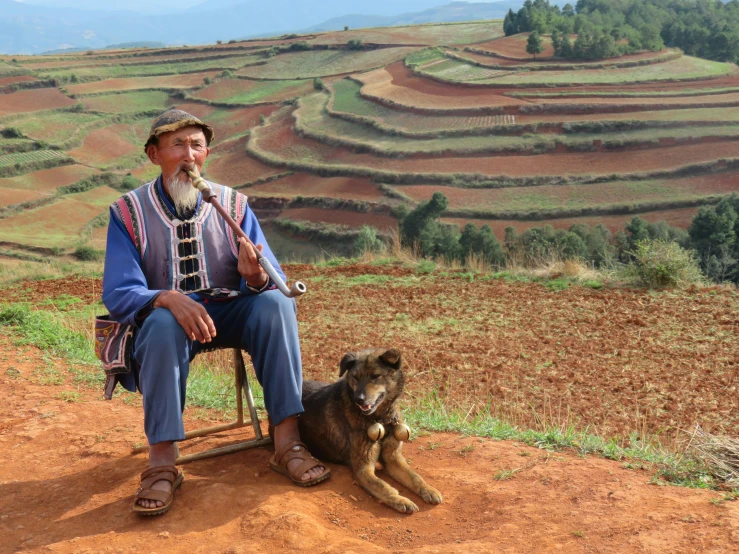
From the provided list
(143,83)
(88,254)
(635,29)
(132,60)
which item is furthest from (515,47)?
(88,254)

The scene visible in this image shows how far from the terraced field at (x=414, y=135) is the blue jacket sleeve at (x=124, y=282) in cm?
2891

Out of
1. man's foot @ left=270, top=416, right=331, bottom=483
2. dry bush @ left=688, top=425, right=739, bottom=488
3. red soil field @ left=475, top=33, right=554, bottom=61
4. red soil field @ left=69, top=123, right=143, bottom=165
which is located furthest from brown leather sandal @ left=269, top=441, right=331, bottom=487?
red soil field @ left=475, top=33, right=554, bottom=61

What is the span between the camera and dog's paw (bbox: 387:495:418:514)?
3244 millimetres

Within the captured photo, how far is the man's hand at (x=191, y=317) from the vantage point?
3.25 meters

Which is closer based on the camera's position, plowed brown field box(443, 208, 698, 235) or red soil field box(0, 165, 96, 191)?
plowed brown field box(443, 208, 698, 235)

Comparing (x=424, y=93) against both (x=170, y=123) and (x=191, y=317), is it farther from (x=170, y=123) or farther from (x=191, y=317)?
(x=191, y=317)

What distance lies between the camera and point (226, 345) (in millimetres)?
3795

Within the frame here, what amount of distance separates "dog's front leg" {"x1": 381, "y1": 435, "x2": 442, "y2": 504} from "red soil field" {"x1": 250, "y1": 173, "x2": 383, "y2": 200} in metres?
33.7

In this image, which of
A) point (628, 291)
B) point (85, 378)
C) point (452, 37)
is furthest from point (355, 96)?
point (85, 378)

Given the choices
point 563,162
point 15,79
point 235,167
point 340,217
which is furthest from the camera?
point 15,79

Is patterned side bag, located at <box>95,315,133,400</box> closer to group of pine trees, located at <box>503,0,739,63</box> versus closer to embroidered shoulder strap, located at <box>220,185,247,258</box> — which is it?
embroidered shoulder strap, located at <box>220,185,247,258</box>

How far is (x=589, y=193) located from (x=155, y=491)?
1307 inches

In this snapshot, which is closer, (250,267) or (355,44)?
(250,267)

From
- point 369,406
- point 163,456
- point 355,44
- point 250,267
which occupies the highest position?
point 355,44
